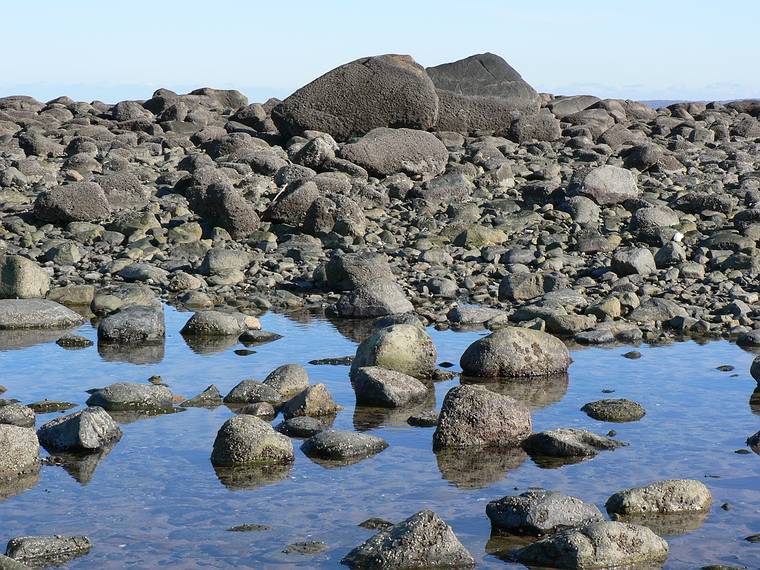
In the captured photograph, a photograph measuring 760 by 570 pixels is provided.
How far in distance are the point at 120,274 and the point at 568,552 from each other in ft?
50.2

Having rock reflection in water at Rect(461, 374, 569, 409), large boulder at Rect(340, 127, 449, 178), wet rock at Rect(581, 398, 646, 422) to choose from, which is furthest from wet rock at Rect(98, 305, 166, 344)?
large boulder at Rect(340, 127, 449, 178)

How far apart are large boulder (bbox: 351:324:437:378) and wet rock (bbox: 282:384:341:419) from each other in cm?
147

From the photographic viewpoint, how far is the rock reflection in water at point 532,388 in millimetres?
14875

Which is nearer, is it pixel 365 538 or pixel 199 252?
pixel 365 538

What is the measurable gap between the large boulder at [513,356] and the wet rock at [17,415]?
229 inches

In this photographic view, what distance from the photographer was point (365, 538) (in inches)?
392

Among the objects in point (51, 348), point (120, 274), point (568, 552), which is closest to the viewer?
point (568, 552)

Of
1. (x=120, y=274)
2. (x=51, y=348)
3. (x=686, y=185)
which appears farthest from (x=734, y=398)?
(x=686, y=185)

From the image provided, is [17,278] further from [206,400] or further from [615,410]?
[615,410]

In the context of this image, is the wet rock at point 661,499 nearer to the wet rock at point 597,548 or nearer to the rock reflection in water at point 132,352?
the wet rock at point 597,548

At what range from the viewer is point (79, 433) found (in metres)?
12.2

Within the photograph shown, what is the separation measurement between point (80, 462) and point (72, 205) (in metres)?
15.5

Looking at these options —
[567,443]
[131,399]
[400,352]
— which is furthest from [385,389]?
[131,399]

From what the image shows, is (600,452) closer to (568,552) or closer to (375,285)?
(568,552)
